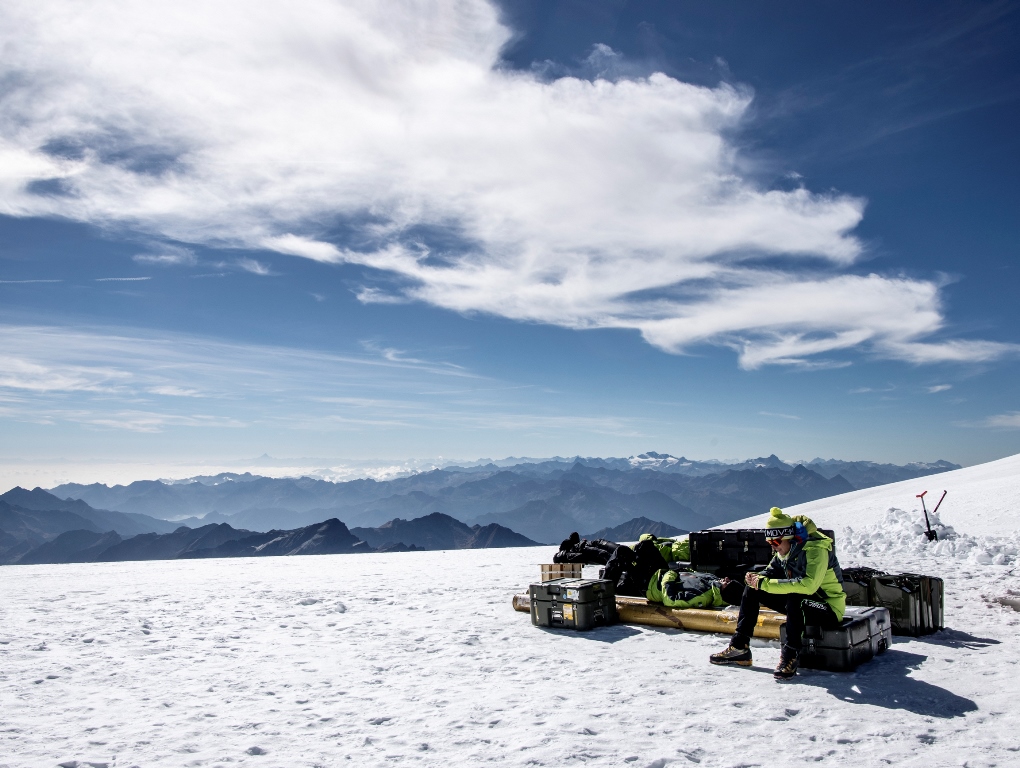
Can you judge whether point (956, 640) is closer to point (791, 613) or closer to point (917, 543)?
point (791, 613)

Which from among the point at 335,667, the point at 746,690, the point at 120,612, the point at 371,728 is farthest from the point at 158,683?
the point at 746,690

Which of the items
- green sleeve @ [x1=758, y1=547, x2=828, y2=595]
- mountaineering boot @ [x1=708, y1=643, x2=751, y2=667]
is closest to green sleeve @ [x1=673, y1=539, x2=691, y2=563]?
mountaineering boot @ [x1=708, y1=643, x2=751, y2=667]

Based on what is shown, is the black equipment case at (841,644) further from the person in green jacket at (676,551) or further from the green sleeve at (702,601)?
the person in green jacket at (676,551)

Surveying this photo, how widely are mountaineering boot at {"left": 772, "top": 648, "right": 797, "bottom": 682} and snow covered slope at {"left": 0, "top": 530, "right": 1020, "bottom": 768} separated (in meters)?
0.12

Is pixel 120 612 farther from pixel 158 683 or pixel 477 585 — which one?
pixel 477 585

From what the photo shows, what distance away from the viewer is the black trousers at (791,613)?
661cm

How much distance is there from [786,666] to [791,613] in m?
0.53

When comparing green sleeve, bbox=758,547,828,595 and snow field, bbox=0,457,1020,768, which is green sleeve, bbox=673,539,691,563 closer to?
snow field, bbox=0,457,1020,768

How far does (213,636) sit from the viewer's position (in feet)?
31.3

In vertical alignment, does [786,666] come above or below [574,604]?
below

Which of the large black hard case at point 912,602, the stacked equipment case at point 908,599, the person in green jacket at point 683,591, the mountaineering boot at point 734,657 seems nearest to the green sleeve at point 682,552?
the person in green jacket at point 683,591

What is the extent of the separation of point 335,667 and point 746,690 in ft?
15.7

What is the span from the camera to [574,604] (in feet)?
29.9

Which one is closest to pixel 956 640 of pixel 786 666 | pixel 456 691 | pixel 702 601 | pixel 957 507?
pixel 702 601
